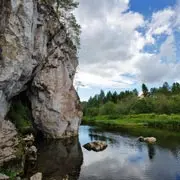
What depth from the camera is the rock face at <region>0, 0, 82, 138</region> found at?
29.3 metres

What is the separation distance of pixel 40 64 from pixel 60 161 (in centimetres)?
1815

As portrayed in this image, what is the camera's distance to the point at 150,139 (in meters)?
49.8

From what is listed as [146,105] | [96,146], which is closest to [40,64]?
[96,146]

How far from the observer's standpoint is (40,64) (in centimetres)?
4494

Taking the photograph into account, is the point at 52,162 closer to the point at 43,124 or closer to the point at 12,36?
the point at 12,36

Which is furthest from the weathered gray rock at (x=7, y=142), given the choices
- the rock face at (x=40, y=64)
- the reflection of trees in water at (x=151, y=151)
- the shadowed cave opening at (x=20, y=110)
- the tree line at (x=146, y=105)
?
the tree line at (x=146, y=105)

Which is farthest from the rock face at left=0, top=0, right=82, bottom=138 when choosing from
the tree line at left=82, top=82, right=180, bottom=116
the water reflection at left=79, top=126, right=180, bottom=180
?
the tree line at left=82, top=82, right=180, bottom=116

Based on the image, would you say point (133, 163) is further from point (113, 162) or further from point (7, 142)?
point (7, 142)

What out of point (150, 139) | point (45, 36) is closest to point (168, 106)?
point (150, 139)

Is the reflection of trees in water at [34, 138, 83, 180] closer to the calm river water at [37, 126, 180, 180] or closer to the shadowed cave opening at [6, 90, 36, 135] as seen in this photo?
the calm river water at [37, 126, 180, 180]

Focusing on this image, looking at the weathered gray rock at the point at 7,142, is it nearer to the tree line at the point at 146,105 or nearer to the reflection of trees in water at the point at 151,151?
the reflection of trees in water at the point at 151,151

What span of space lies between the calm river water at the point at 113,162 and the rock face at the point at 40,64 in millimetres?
8077

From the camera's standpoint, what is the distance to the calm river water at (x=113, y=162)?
27.1 m

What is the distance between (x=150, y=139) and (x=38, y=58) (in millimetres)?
25372
